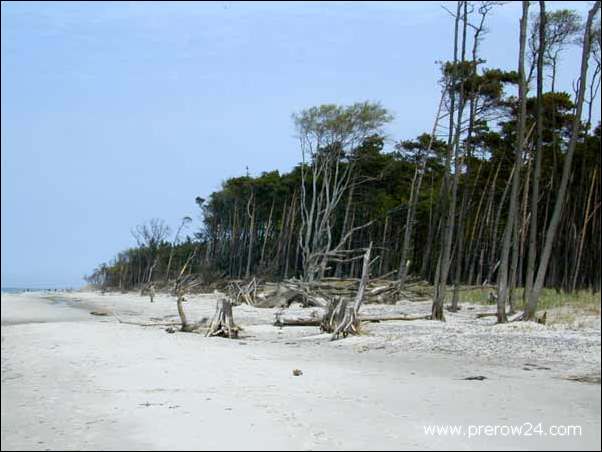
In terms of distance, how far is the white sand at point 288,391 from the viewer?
5141 millimetres

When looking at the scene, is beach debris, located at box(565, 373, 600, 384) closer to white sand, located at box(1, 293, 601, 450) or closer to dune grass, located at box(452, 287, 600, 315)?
white sand, located at box(1, 293, 601, 450)

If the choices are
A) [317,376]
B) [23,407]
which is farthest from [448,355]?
[23,407]

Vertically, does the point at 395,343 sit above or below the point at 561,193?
below

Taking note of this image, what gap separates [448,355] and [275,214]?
4101cm

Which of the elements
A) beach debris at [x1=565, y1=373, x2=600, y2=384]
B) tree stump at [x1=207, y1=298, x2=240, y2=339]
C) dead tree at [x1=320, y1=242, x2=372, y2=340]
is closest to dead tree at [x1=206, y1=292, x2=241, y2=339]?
tree stump at [x1=207, y1=298, x2=240, y2=339]

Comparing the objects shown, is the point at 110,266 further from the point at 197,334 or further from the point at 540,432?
the point at 540,432

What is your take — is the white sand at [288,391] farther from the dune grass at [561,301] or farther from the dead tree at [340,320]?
the dune grass at [561,301]

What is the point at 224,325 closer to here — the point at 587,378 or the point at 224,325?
the point at 224,325

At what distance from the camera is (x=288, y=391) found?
289 inches

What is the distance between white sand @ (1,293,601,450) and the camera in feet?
16.9

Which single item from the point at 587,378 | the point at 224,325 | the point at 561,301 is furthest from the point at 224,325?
the point at 561,301

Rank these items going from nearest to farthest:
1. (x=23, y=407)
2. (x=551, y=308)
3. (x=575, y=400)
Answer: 1. (x=23, y=407)
2. (x=575, y=400)
3. (x=551, y=308)

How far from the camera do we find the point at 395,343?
12422 millimetres

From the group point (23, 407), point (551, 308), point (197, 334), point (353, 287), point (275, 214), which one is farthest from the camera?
point (275, 214)
